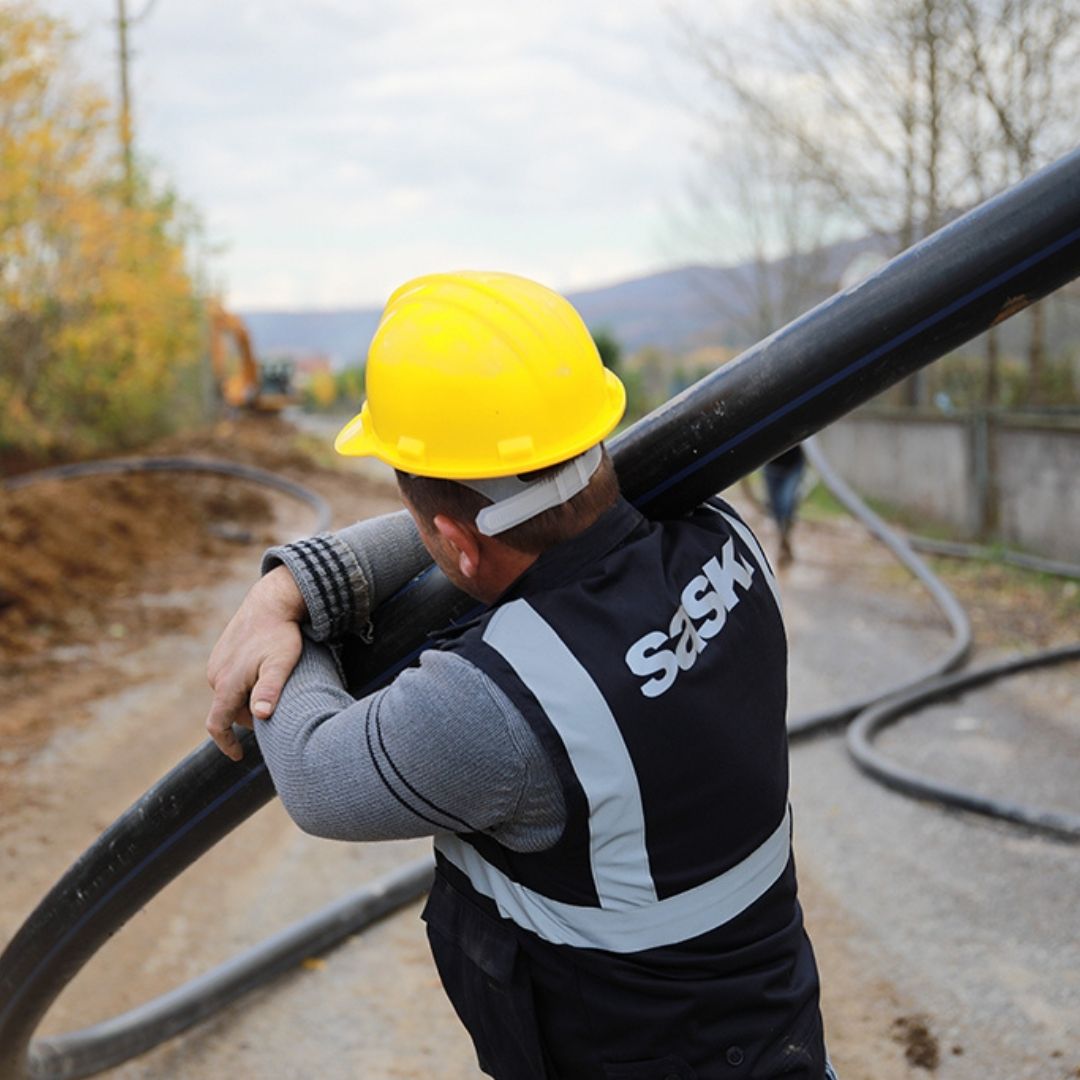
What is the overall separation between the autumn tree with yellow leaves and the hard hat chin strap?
1280 cm

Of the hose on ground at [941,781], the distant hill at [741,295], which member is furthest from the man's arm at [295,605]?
the distant hill at [741,295]

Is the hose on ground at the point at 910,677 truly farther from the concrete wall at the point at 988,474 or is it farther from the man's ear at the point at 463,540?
the man's ear at the point at 463,540

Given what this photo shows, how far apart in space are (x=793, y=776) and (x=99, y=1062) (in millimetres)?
3206

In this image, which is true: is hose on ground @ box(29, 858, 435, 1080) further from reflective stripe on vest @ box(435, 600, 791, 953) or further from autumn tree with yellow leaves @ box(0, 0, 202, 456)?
autumn tree with yellow leaves @ box(0, 0, 202, 456)

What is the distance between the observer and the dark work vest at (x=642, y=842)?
130 centimetres

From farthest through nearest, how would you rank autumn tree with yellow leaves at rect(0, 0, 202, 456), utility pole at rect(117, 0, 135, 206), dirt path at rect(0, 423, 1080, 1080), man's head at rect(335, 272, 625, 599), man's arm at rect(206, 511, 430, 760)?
utility pole at rect(117, 0, 135, 206) → autumn tree with yellow leaves at rect(0, 0, 202, 456) → dirt path at rect(0, 423, 1080, 1080) → man's arm at rect(206, 511, 430, 760) → man's head at rect(335, 272, 625, 599)

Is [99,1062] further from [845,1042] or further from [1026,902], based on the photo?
[1026,902]

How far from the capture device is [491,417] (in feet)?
4.46

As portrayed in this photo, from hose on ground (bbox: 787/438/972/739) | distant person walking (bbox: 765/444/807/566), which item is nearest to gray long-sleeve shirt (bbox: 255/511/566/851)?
hose on ground (bbox: 787/438/972/739)

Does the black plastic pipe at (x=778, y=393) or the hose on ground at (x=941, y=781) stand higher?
the black plastic pipe at (x=778, y=393)

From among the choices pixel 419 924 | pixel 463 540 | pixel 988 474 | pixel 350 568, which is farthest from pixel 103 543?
pixel 463 540

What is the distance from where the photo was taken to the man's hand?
1448mm

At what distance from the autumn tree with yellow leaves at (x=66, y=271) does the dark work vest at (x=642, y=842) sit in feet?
42.3

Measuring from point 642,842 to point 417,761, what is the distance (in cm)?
29
